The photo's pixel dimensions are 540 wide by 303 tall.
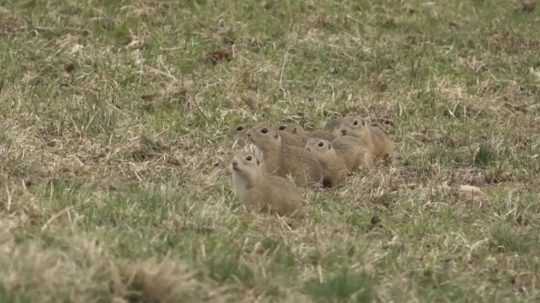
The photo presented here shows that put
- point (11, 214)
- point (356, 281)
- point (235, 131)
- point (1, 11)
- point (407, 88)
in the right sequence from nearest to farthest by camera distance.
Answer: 1. point (356, 281)
2. point (11, 214)
3. point (235, 131)
4. point (407, 88)
5. point (1, 11)

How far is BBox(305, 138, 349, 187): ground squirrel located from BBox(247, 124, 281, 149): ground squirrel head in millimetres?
245

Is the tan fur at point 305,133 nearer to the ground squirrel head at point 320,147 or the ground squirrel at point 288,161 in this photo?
the ground squirrel head at point 320,147

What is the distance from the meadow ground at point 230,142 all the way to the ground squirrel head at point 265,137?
0.28 metres

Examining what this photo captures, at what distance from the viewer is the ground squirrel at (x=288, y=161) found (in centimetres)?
919

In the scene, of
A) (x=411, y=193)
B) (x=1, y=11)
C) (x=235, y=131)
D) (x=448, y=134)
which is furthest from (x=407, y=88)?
Answer: (x=1, y=11)

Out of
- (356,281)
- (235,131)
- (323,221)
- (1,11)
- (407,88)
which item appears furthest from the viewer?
(1,11)

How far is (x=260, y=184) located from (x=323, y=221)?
0.46 m

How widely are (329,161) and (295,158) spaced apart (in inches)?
9.7

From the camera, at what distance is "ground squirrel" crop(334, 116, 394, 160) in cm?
988

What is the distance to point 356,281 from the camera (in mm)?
6359

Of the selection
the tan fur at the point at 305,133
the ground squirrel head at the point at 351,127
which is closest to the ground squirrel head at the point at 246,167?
the tan fur at the point at 305,133

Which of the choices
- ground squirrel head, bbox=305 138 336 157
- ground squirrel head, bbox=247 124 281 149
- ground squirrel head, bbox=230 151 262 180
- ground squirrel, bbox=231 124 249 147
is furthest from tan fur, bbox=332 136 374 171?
ground squirrel head, bbox=230 151 262 180

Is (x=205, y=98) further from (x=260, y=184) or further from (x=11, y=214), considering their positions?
(x=11, y=214)

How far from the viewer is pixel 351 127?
9922 mm
